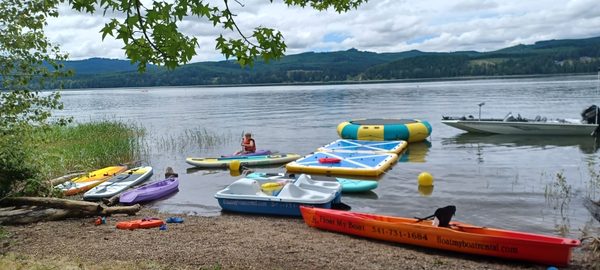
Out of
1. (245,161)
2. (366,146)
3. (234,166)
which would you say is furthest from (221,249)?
(366,146)

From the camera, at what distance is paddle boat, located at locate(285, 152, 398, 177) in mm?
16848

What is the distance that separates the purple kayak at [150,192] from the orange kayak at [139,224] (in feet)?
9.78

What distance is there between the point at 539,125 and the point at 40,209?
24.1m

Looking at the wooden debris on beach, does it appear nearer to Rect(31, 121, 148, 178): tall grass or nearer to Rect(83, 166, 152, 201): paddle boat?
Rect(31, 121, 148, 178): tall grass

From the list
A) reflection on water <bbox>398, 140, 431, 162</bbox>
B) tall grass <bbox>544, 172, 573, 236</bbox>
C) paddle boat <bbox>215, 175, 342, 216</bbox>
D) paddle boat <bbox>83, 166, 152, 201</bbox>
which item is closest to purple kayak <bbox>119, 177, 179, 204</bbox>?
paddle boat <bbox>83, 166, 152, 201</bbox>

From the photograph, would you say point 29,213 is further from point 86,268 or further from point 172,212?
point 86,268

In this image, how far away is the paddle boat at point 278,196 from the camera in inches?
471

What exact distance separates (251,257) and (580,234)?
716cm

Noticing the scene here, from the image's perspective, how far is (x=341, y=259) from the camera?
8.11 meters

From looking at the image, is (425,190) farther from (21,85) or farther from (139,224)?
(21,85)

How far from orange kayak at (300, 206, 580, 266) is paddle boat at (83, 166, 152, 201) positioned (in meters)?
7.07

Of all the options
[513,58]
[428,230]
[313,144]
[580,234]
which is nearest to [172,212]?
[428,230]

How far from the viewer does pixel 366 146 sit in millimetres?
22172

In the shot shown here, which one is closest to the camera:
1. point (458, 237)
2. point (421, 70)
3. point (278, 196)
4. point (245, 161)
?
point (458, 237)
